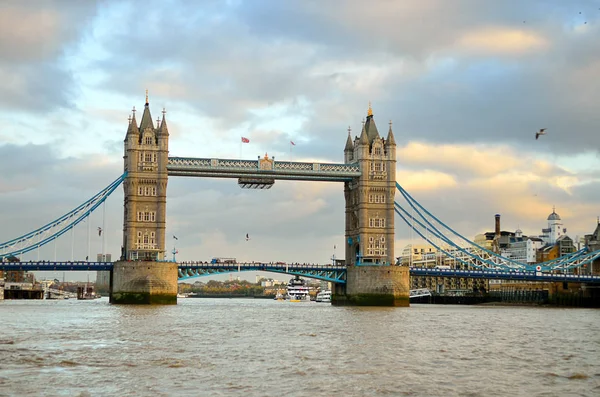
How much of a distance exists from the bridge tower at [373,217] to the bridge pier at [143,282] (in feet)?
68.7

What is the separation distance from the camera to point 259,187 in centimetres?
10044

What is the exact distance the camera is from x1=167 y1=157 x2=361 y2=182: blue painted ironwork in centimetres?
9531

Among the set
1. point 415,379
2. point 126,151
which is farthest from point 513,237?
point 415,379

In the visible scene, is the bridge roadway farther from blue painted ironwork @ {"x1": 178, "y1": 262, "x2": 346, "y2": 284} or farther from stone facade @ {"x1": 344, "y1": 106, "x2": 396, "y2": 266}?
stone facade @ {"x1": 344, "y1": 106, "x2": 396, "y2": 266}

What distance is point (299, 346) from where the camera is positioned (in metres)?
41.1

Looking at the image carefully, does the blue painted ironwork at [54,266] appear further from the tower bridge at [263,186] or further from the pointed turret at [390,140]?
the pointed turret at [390,140]

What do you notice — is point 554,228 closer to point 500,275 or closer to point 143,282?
point 500,275

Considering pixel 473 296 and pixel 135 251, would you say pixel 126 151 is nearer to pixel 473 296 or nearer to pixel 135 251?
pixel 135 251

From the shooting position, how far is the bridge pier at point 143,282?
294 ft

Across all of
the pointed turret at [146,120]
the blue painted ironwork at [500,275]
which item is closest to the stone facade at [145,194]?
the pointed turret at [146,120]

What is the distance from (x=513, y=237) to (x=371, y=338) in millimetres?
132038

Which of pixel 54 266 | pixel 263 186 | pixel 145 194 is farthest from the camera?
pixel 263 186

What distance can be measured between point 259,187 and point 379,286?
17255 millimetres

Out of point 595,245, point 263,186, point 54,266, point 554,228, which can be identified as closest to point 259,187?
point 263,186
